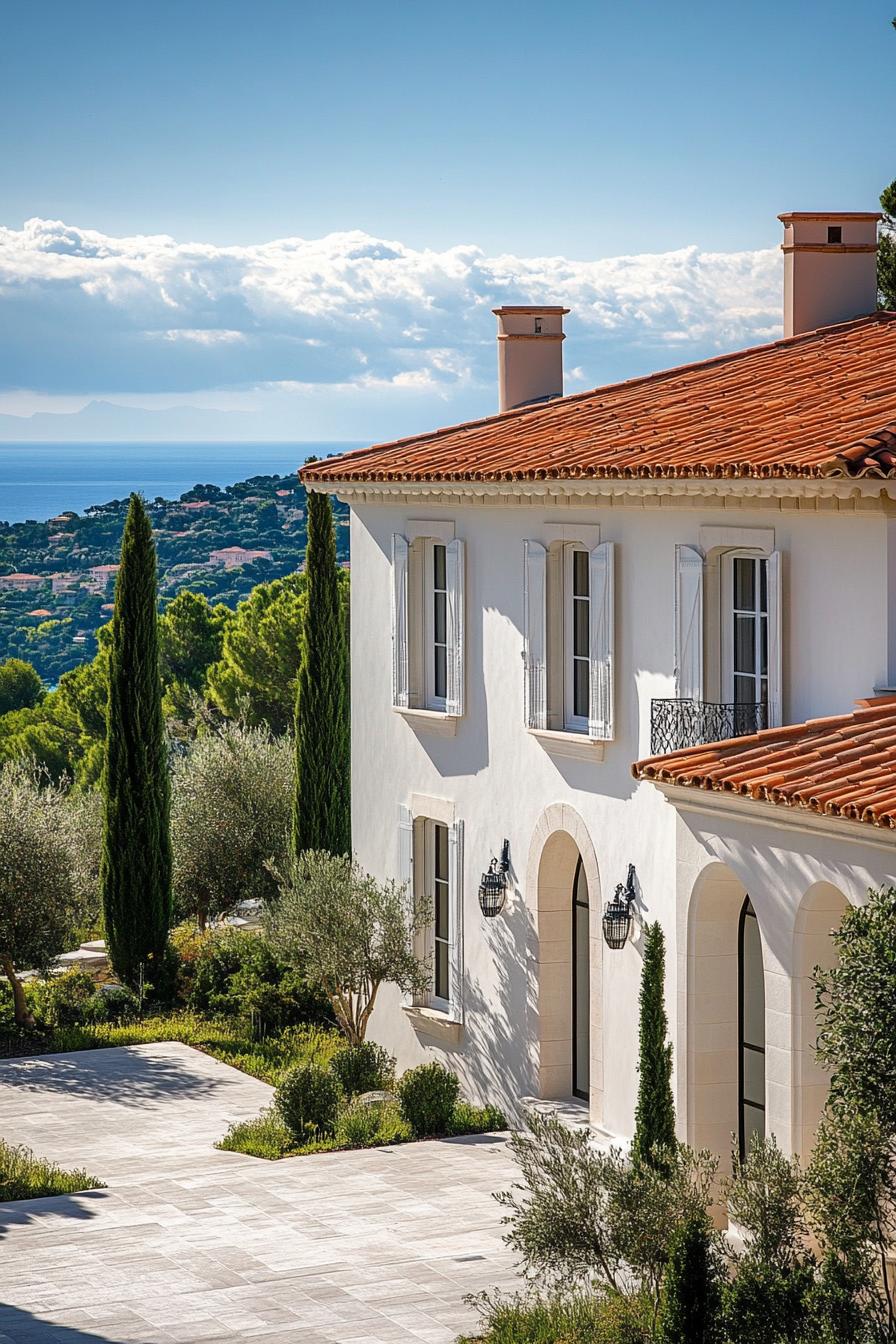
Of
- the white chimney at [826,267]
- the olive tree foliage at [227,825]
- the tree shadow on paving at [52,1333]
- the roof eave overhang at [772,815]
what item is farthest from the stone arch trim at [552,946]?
the olive tree foliage at [227,825]

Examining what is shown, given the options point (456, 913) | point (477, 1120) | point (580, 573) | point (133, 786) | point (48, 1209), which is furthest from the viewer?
point (133, 786)

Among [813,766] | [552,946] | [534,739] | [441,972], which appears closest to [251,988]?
[441,972]

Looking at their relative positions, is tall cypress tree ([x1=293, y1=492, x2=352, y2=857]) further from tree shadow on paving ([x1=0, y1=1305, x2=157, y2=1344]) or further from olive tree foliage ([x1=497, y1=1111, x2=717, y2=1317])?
olive tree foliage ([x1=497, y1=1111, x2=717, y2=1317])

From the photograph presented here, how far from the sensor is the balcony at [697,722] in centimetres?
1578

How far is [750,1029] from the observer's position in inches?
603

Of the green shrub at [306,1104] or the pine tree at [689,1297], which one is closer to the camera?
the pine tree at [689,1297]

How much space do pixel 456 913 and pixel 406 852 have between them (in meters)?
1.39

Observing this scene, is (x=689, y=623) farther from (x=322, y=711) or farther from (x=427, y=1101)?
(x=322, y=711)

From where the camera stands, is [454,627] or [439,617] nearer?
[454,627]

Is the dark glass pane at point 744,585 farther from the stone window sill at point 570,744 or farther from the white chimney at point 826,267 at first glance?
the white chimney at point 826,267

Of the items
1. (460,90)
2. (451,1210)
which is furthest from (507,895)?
(460,90)

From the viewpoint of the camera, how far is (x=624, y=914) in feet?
56.3

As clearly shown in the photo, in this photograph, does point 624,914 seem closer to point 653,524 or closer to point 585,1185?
point 653,524

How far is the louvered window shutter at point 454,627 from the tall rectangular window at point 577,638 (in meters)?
1.93
